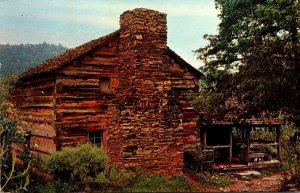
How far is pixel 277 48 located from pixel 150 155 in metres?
5.50

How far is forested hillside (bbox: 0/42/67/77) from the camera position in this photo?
106 ft

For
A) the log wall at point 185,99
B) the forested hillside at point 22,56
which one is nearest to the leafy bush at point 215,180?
the log wall at point 185,99

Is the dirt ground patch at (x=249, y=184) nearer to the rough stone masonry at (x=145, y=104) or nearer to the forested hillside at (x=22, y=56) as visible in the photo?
the rough stone masonry at (x=145, y=104)

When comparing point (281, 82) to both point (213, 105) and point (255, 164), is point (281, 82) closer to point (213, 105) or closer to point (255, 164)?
point (213, 105)

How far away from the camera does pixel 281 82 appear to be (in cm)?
1002

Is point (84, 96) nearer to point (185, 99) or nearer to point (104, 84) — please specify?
point (104, 84)

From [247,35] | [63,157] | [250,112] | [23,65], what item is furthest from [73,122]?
[23,65]

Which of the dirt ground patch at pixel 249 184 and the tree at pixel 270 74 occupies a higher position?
the tree at pixel 270 74

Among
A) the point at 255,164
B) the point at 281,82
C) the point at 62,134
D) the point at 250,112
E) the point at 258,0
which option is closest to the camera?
the point at 281,82

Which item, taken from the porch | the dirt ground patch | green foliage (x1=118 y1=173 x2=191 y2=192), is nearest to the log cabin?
green foliage (x1=118 y1=173 x2=191 y2=192)

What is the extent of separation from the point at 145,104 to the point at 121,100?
92cm

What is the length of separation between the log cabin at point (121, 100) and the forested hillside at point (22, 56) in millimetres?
18198

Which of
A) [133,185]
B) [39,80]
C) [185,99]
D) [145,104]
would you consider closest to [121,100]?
[145,104]

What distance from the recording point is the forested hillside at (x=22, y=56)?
32.3 m
